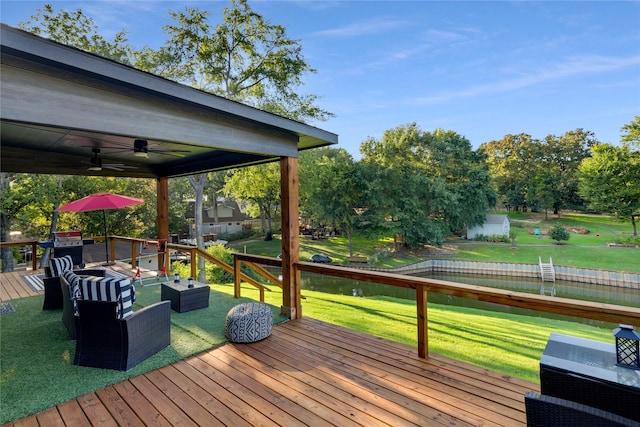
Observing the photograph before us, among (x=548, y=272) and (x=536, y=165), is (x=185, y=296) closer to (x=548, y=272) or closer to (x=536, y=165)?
(x=548, y=272)

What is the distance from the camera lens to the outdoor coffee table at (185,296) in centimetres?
480

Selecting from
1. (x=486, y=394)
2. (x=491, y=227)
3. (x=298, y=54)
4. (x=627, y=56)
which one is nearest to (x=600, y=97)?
(x=627, y=56)

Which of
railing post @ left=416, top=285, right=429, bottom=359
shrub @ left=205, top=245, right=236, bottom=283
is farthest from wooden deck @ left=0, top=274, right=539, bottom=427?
shrub @ left=205, top=245, right=236, bottom=283

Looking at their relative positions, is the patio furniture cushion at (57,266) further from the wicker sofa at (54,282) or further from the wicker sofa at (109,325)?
the wicker sofa at (109,325)

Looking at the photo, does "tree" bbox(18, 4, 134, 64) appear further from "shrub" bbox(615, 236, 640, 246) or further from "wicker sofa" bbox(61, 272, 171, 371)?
A: "shrub" bbox(615, 236, 640, 246)

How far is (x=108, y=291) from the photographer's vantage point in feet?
9.57

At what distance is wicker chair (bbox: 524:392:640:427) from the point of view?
1356 millimetres

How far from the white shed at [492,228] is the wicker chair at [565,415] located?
27.0m

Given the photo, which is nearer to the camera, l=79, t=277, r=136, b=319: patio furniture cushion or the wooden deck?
the wooden deck

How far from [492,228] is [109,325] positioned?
2808 cm

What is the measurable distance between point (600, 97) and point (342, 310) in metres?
21.0

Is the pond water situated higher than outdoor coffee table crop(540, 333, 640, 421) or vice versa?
outdoor coffee table crop(540, 333, 640, 421)

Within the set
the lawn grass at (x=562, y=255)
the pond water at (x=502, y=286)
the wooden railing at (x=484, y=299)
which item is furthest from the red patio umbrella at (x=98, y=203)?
the lawn grass at (x=562, y=255)

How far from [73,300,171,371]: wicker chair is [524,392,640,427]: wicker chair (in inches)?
131
